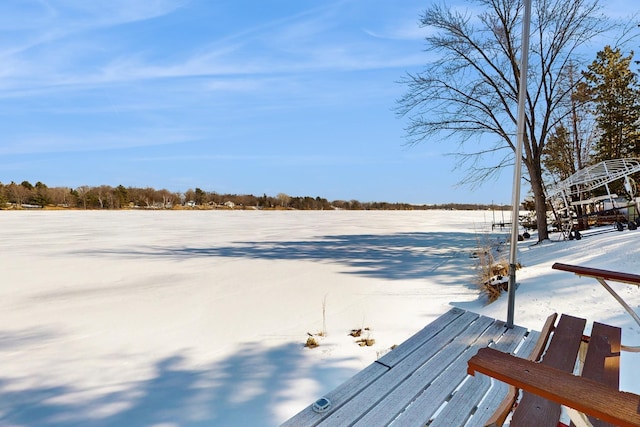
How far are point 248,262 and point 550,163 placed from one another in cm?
2092

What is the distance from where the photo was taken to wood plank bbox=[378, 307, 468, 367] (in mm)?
2293

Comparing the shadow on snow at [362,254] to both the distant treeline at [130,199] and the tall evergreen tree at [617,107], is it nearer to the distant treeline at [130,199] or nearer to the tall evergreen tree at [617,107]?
the tall evergreen tree at [617,107]

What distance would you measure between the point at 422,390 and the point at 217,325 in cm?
317

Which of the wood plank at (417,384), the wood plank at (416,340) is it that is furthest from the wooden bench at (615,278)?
the wood plank at (416,340)

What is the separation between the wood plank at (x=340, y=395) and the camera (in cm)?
168

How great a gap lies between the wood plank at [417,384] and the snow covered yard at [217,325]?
1.04 meters

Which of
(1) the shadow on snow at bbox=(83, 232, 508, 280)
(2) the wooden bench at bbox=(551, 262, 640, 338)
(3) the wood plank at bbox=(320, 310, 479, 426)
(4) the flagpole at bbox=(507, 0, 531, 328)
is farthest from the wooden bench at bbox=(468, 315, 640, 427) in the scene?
(1) the shadow on snow at bbox=(83, 232, 508, 280)

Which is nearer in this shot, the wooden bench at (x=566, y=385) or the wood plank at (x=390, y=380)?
Answer: the wooden bench at (x=566, y=385)

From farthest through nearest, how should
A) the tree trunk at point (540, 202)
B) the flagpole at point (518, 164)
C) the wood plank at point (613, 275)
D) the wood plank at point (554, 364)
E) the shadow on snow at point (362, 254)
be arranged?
the tree trunk at point (540, 202)
the shadow on snow at point (362, 254)
the flagpole at point (518, 164)
the wood plank at point (613, 275)
the wood plank at point (554, 364)

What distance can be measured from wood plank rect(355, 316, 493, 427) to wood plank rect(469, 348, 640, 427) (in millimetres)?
769

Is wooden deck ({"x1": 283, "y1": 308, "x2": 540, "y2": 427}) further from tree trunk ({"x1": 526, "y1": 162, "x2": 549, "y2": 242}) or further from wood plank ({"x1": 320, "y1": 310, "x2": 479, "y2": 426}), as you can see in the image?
tree trunk ({"x1": 526, "y1": 162, "x2": 549, "y2": 242})

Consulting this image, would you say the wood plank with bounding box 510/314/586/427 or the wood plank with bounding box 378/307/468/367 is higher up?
the wood plank with bounding box 510/314/586/427

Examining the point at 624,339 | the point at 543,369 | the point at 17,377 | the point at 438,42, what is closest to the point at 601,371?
the point at 543,369

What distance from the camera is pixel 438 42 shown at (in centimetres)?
1275
